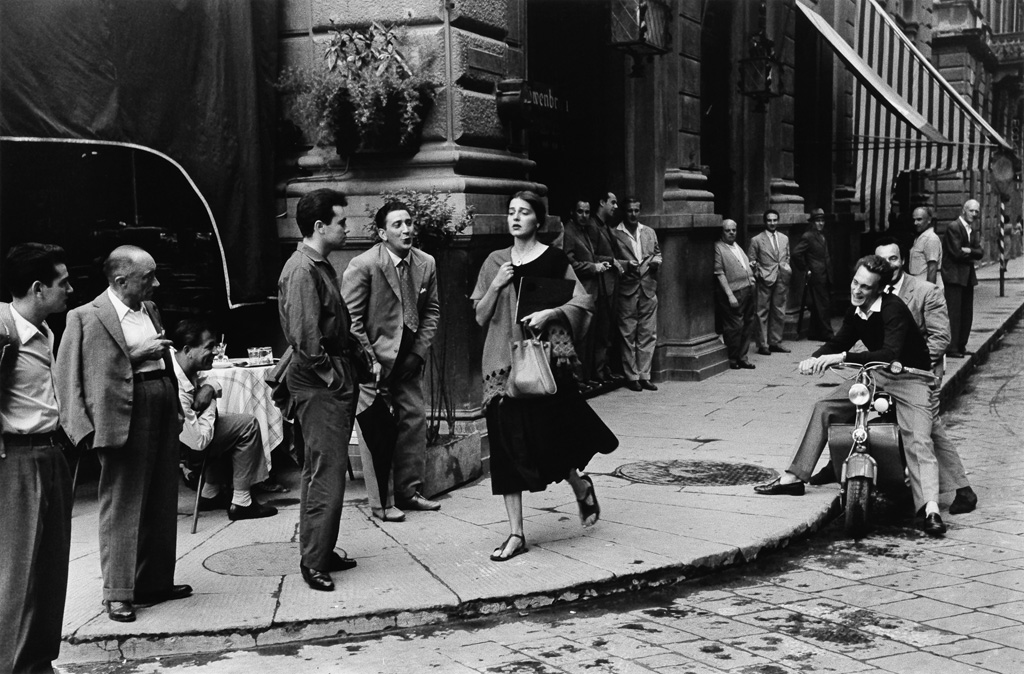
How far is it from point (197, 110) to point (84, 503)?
9.50 ft

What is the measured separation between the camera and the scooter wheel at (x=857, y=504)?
22.1ft

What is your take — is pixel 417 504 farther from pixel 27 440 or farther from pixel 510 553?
pixel 27 440

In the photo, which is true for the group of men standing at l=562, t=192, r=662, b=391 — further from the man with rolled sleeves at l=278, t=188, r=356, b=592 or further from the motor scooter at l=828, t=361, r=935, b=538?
the man with rolled sleeves at l=278, t=188, r=356, b=592

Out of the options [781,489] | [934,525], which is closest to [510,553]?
[781,489]

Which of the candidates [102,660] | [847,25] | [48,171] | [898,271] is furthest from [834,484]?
[847,25]

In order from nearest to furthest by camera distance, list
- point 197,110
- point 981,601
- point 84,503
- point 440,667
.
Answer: point 440,667
point 981,601
point 84,503
point 197,110

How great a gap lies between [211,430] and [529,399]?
83.7 inches

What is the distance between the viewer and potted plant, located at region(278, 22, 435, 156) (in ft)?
27.8

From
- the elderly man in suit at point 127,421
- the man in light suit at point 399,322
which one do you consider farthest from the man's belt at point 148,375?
the man in light suit at point 399,322

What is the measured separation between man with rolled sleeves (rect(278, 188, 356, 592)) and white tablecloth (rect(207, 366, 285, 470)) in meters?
1.77

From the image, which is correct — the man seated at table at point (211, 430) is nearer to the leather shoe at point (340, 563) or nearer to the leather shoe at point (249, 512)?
the leather shoe at point (249, 512)

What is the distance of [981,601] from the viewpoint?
554cm

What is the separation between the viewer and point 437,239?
25.8 ft

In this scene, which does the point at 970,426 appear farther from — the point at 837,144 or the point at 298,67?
the point at 837,144
